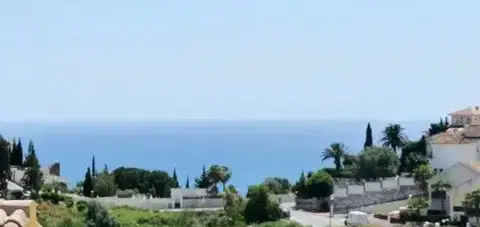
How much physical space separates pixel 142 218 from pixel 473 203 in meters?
Answer: 16.1

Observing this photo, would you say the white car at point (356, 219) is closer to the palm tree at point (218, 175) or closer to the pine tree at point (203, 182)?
the palm tree at point (218, 175)

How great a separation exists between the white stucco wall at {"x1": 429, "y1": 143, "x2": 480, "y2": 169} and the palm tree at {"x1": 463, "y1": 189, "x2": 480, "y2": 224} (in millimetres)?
6503

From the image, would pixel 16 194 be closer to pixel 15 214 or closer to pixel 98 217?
pixel 98 217

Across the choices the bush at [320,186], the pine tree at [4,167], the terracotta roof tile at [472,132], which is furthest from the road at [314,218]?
the pine tree at [4,167]

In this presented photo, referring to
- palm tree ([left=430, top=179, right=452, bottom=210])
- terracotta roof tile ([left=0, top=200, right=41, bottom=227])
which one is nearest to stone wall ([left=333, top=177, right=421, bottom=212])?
palm tree ([left=430, top=179, right=452, bottom=210])

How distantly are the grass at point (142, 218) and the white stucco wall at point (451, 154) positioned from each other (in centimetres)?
1236

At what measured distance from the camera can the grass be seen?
122 ft

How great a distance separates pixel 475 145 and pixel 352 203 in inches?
304

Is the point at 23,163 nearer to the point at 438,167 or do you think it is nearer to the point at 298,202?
the point at 298,202

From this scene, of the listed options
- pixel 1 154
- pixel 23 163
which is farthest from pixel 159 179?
pixel 1 154

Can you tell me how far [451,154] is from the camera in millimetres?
50219

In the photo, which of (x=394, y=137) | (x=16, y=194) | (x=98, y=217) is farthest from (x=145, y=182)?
(x=98, y=217)

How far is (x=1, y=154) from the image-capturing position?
45094 mm

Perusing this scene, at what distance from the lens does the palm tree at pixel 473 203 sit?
4241cm
